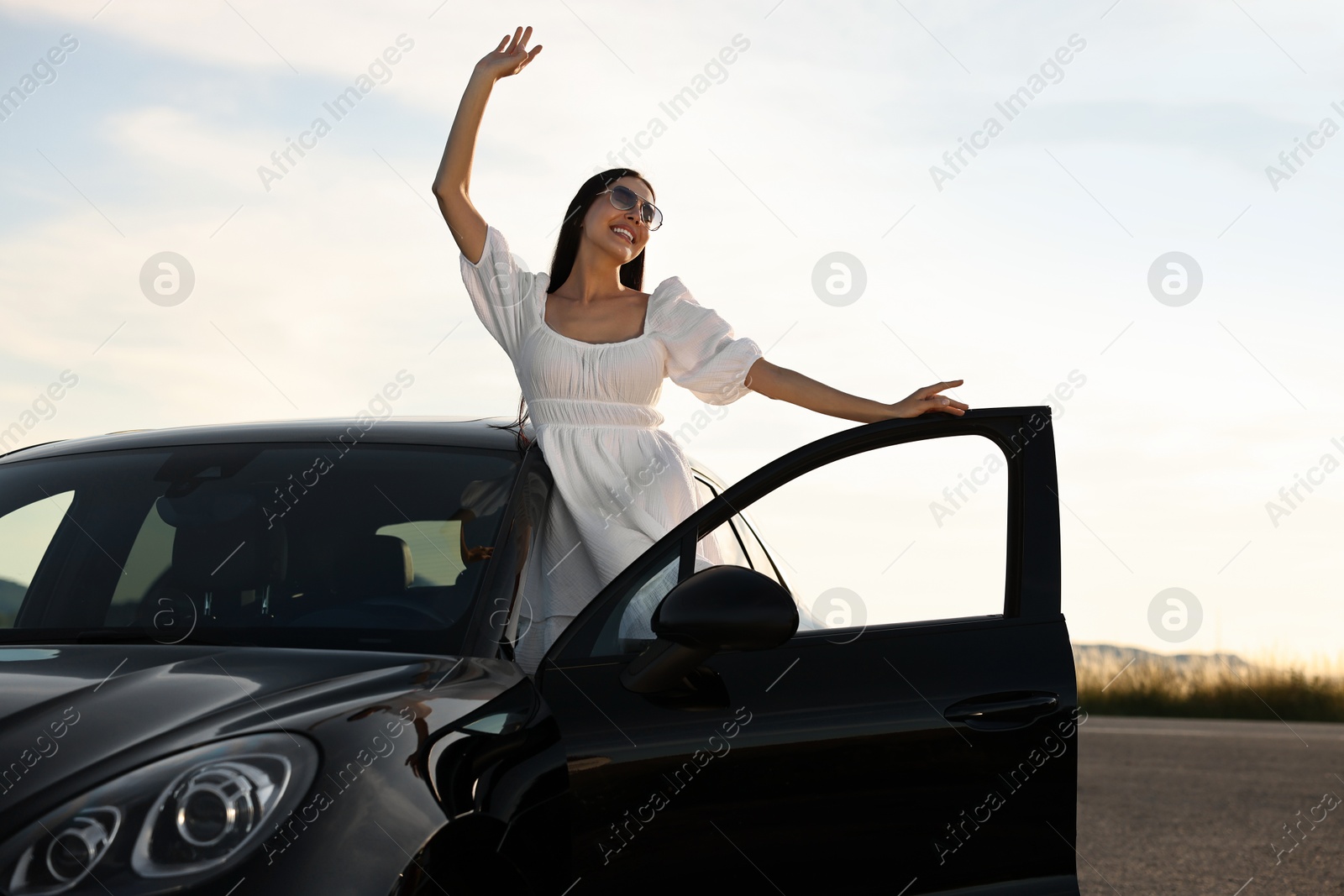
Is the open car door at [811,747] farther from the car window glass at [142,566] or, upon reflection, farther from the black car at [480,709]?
the car window glass at [142,566]

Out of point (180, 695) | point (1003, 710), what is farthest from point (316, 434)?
point (1003, 710)

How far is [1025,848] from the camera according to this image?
2699 millimetres

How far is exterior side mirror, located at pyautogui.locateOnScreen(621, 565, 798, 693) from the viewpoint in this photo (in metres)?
2.46

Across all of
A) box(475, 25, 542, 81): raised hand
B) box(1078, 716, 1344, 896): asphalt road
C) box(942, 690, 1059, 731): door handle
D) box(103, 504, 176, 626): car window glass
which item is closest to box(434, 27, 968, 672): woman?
box(475, 25, 542, 81): raised hand

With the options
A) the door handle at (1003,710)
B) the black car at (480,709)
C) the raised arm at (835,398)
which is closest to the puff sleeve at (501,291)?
the raised arm at (835,398)

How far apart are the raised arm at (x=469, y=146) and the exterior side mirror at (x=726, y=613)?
2018 mm

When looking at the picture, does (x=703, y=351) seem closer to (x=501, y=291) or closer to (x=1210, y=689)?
(x=501, y=291)

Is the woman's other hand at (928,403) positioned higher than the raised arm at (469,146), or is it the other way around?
the raised arm at (469,146)

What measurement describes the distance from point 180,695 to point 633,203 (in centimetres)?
240

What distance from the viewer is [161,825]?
201 cm

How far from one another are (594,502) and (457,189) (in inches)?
50.5

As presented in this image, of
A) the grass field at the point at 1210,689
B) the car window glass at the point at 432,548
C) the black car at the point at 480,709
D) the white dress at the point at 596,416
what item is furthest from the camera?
the grass field at the point at 1210,689

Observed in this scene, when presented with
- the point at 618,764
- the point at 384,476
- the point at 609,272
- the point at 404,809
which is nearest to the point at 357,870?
the point at 404,809

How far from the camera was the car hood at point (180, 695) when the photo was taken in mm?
2129
